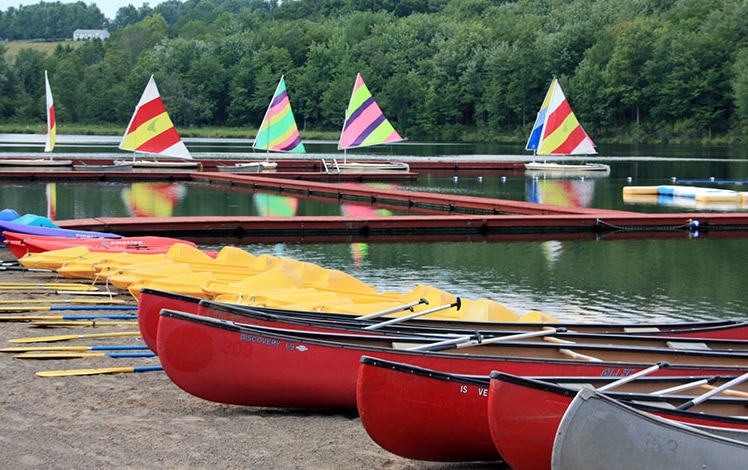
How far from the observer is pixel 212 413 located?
8289 mm

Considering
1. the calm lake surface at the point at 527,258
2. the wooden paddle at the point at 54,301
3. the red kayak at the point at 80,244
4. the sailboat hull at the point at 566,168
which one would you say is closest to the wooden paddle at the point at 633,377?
the calm lake surface at the point at 527,258

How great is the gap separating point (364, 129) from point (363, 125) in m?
0.17

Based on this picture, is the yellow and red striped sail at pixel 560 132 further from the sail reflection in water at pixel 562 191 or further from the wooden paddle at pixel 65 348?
the wooden paddle at pixel 65 348

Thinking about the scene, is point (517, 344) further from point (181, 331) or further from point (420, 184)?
point (420, 184)

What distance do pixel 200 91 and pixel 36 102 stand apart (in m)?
14.8

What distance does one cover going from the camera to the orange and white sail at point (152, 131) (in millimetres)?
38594

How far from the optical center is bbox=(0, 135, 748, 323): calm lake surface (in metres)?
15.0

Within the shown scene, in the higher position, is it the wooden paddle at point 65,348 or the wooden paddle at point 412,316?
the wooden paddle at point 412,316

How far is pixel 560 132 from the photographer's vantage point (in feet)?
150

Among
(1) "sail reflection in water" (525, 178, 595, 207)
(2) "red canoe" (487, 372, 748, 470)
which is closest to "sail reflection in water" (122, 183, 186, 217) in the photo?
(1) "sail reflection in water" (525, 178, 595, 207)

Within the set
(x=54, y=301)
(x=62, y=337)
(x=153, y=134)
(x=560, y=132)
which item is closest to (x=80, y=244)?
(x=54, y=301)

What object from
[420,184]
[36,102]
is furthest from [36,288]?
[36,102]

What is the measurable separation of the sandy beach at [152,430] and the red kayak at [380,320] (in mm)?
620

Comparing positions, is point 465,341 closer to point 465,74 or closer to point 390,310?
point 390,310
